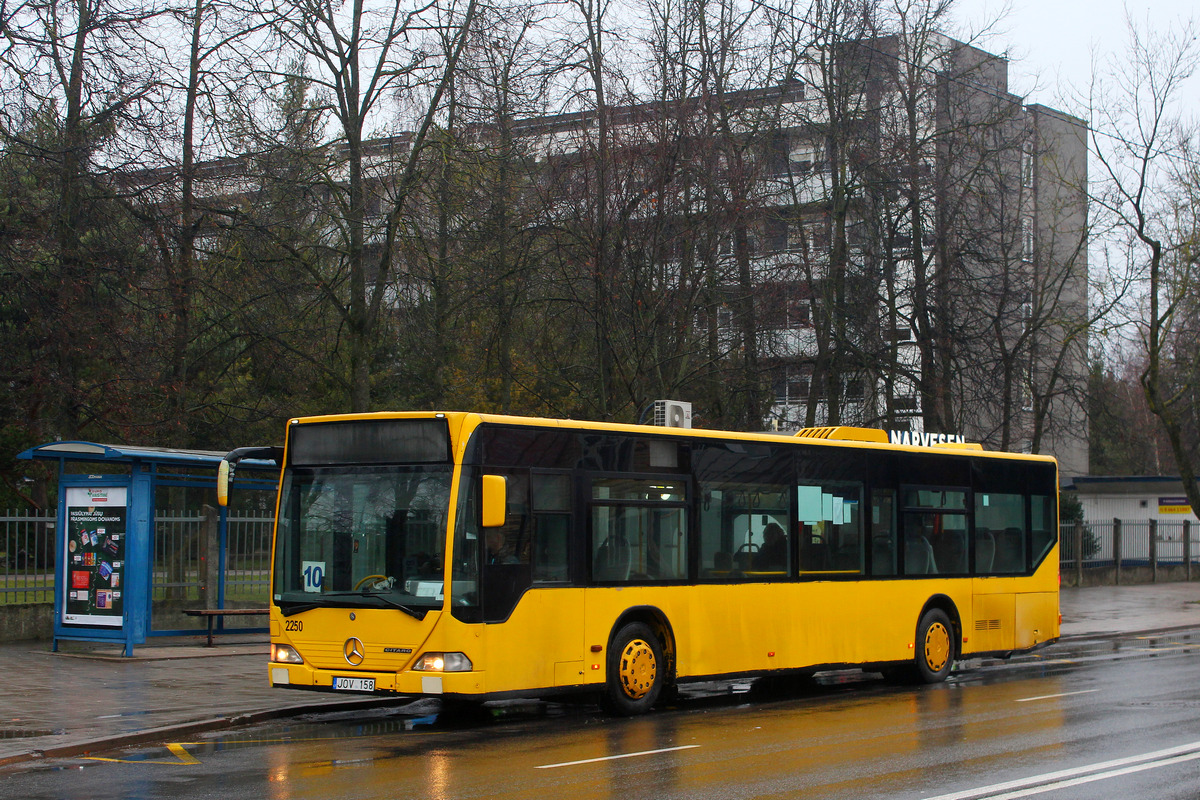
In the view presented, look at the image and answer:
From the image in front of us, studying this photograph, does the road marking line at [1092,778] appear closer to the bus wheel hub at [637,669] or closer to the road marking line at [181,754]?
the bus wheel hub at [637,669]

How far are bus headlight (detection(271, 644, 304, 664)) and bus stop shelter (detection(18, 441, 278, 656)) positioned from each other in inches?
205

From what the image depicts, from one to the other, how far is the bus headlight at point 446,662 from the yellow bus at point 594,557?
1 centimetres

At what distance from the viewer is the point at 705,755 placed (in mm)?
9703

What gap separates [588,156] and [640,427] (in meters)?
8.09

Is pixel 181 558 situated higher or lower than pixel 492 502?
lower

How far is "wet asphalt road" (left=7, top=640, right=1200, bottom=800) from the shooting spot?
8172mm

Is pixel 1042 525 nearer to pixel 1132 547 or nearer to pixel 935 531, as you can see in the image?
pixel 935 531

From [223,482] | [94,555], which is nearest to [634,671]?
[223,482]

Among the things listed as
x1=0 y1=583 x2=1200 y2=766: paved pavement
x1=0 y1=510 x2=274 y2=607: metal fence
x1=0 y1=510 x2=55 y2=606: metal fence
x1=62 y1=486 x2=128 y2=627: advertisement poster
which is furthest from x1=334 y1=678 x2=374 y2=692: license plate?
x1=0 y1=510 x2=55 y2=606: metal fence

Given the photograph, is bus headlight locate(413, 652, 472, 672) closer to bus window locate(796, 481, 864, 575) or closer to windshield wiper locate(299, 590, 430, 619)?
windshield wiper locate(299, 590, 430, 619)

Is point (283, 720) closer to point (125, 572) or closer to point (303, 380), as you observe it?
point (125, 572)

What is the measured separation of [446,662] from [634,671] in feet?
7.47

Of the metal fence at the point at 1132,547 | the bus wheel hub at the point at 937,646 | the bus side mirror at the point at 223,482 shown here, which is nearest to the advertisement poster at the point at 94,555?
the bus side mirror at the point at 223,482

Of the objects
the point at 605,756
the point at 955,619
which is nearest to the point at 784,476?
the point at 955,619
